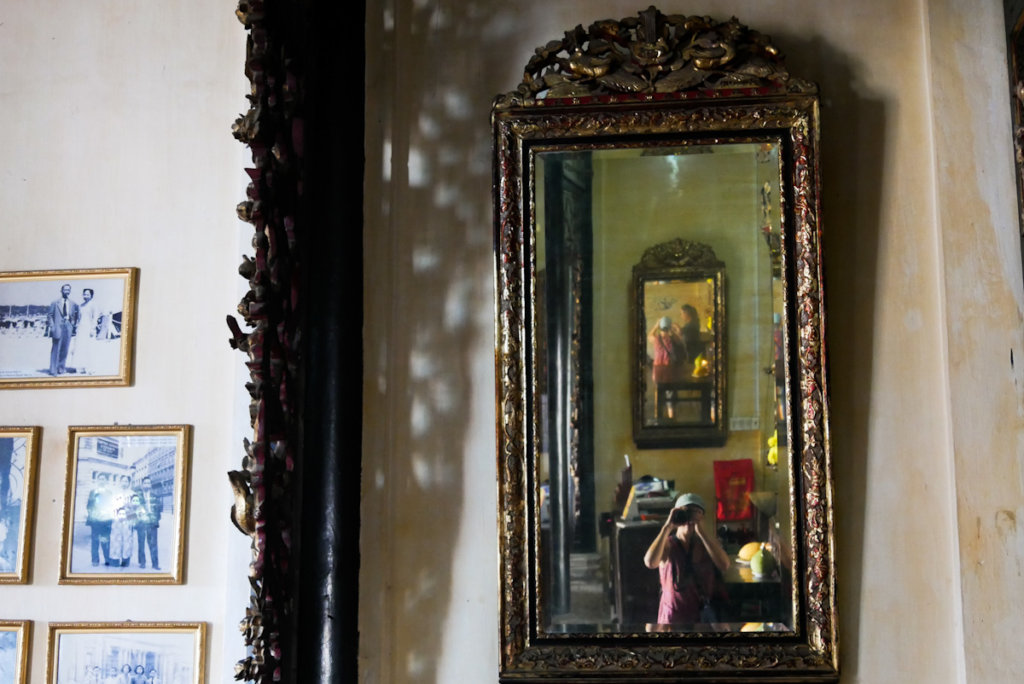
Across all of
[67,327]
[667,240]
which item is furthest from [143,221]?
[667,240]

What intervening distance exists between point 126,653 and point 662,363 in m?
1.27

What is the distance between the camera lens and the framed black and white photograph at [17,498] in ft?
7.45

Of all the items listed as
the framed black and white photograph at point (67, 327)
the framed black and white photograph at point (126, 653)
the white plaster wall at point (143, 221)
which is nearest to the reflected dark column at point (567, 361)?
the white plaster wall at point (143, 221)

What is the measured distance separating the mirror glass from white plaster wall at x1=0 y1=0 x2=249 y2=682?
69 centimetres

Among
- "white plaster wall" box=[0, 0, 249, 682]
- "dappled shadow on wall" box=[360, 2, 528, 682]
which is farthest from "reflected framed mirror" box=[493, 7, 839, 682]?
"white plaster wall" box=[0, 0, 249, 682]

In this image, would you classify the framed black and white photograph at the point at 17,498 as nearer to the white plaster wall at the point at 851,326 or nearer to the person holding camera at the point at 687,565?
the white plaster wall at the point at 851,326

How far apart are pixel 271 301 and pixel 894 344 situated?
122 centimetres

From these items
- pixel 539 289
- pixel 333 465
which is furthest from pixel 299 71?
pixel 333 465

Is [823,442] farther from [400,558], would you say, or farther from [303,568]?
[303,568]

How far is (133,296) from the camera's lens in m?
2.30

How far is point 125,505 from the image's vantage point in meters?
2.25

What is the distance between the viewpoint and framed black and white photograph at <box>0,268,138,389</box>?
7.54 ft

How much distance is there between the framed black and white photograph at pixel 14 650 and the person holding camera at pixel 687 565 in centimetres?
133

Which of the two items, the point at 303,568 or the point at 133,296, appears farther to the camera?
the point at 133,296
